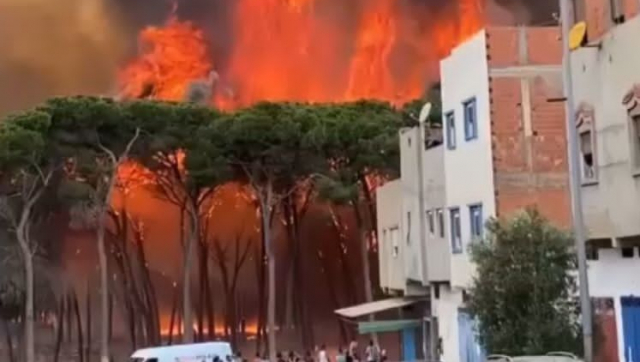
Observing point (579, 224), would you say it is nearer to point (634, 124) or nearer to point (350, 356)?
point (634, 124)

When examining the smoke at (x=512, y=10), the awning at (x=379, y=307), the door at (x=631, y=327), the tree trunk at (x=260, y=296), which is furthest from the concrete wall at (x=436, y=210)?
the smoke at (x=512, y=10)

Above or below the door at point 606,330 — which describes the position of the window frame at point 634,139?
above

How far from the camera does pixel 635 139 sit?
738 inches

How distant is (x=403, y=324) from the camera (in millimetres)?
37562

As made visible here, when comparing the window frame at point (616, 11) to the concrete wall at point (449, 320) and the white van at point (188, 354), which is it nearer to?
the concrete wall at point (449, 320)

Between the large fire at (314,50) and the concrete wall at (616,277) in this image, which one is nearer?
the concrete wall at (616,277)

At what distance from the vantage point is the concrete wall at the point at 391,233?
3944 cm

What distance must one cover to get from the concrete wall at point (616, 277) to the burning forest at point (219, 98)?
1253 inches

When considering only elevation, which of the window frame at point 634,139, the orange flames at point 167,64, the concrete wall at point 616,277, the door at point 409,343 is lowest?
the door at point 409,343

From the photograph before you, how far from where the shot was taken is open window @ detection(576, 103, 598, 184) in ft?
67.3

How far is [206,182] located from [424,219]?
2192 cm

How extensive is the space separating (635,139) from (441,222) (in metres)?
14.6

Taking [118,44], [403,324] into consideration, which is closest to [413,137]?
[403,324]

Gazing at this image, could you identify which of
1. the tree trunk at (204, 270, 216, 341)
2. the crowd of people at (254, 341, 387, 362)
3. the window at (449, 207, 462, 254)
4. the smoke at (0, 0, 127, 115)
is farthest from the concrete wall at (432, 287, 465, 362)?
the smoke at (0, 0, 127, 115)
